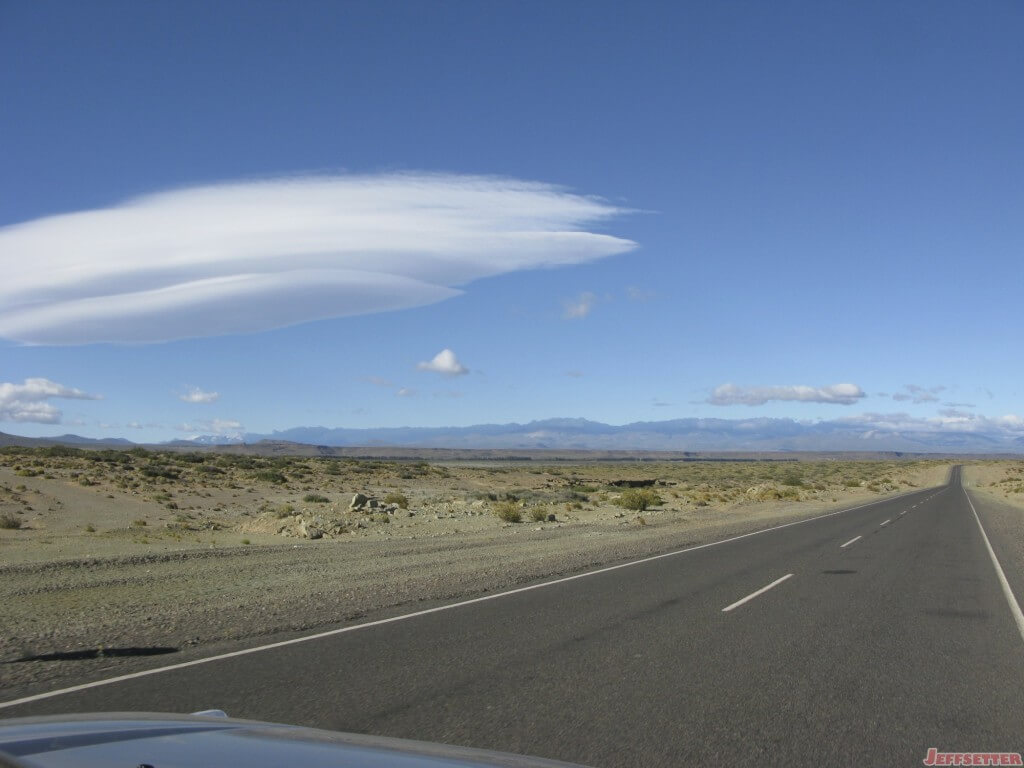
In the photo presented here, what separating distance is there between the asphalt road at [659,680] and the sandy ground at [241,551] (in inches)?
63.9

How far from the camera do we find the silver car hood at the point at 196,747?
320 centimetres

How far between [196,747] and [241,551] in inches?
733

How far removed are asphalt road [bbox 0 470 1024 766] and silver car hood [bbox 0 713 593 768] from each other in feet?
7.13

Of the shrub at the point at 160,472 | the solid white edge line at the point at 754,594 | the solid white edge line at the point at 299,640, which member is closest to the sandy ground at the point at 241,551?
the solid white edge line at the point at 299,640

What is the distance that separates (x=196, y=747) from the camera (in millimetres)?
3512

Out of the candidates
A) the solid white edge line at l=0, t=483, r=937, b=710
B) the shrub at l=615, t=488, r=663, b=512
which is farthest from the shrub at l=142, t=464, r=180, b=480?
the solid white edge line at l=0, t=483, r=937, b=710

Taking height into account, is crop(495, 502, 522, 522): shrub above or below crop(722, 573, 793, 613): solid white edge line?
below

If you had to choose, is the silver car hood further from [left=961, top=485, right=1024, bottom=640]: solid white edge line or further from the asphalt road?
[left=961, top=485, right=1024, bottom=640]: solid white edge line

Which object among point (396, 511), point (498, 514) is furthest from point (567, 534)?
point (396, 511)

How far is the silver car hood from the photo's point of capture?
3.20 m

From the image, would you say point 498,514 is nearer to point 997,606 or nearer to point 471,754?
point 997,606

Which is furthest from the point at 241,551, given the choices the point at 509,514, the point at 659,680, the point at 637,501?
the point at 637,501

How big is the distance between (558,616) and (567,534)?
54.3 ft

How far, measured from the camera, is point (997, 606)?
12.7 metres
